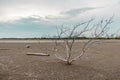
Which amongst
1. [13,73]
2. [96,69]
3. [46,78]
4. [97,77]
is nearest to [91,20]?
[96,69]

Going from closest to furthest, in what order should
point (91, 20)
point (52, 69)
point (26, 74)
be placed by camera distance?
1. point (26, 74)
2. point (52, 69)
3. point (91, 20)

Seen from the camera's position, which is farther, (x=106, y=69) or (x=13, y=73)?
(x=106, y=69)

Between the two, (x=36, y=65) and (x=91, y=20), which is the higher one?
(x=91, y=20)

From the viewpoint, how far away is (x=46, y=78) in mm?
8680

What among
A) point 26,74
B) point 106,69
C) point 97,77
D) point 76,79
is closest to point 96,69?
point 106,69

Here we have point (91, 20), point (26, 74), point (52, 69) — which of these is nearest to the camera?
point (26, 74)

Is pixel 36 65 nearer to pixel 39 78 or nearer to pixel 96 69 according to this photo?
pixel 39 78

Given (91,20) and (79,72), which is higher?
(91,20)

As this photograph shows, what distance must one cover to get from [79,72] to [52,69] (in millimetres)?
1412

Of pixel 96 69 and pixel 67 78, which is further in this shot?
pixel 96 69

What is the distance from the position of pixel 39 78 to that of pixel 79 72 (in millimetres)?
2083

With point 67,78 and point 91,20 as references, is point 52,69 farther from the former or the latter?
point 91,20

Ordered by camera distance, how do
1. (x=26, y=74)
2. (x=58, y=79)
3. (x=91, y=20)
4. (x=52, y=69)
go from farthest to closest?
Answer: 1. (x=91, y=20)
2. (x=52, y=69)
3. (x=26, y=74)
4. (x=58, y=79)

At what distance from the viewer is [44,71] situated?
9.69m
